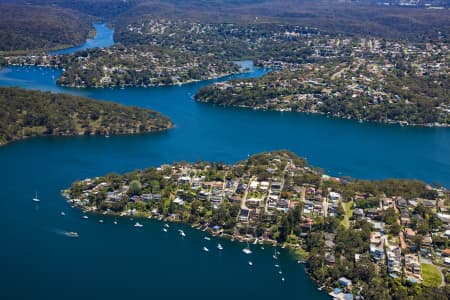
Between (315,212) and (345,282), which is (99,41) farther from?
(345,282)

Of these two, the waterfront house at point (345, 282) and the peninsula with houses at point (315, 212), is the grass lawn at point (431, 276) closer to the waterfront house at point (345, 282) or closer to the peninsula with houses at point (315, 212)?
the peninsula with houses at point (315, 212)

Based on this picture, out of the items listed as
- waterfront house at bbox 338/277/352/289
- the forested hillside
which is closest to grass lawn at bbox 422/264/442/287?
waterfront house at bbox 338/277/352/289

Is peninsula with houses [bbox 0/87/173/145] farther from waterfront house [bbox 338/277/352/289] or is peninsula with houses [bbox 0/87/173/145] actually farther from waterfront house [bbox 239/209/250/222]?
waterfront house [bbox 338/277/352/289]

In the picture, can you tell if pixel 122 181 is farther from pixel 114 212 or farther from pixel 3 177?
pixel 3 177

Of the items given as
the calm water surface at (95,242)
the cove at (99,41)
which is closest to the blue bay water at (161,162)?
the calm water surface at (95,242)

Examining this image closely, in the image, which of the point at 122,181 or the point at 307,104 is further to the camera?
the point at 307,104

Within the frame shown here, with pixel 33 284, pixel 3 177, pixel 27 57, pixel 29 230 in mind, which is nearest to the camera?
pixel 33 284

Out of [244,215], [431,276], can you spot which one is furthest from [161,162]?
[431,276]

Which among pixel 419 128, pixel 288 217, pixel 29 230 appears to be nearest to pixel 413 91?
pixel 419 128
